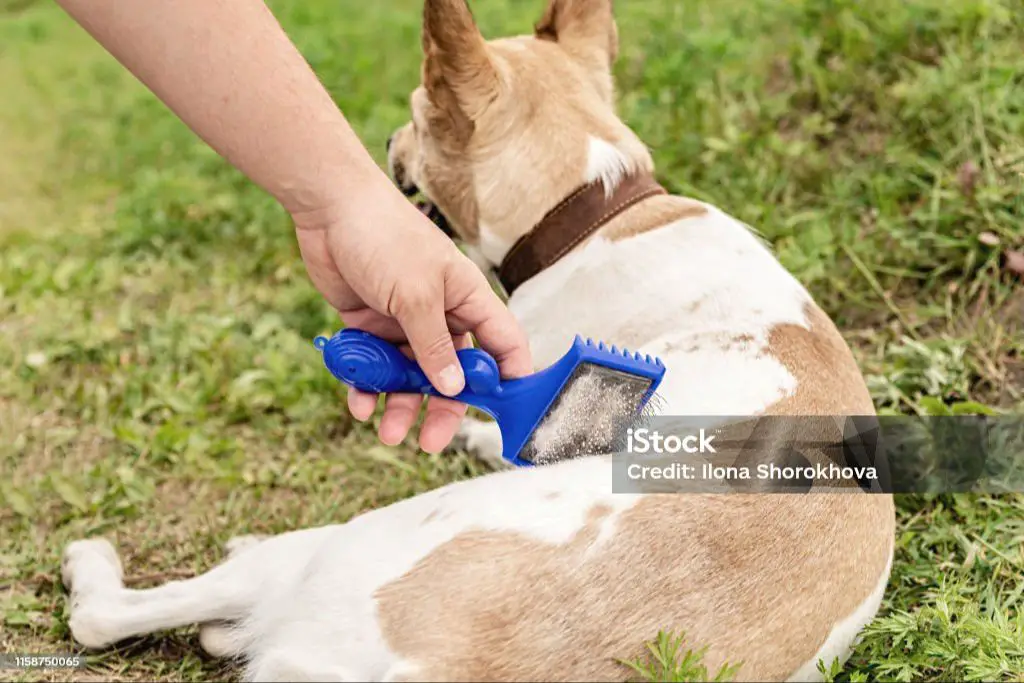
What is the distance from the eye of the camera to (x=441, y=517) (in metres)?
2.31

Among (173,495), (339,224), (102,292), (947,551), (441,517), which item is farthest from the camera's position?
(102,292)

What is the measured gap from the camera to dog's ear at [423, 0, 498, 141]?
109 inches

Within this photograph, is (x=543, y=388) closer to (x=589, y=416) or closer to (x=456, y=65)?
(x=589, y=416)

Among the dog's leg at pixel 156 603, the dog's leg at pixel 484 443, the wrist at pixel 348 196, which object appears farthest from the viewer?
the dog's leg at pixel 484 443

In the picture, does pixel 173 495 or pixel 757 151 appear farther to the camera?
pixel 757 151

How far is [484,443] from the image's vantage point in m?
3.63

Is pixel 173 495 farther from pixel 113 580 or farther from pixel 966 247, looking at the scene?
pixel 966 247

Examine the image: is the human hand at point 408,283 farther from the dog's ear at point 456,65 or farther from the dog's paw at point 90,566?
the dog's paw at point 90,566

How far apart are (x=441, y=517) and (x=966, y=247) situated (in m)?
2.66

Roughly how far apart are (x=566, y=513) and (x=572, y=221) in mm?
1150

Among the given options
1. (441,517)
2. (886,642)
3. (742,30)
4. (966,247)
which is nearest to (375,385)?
(441,517)

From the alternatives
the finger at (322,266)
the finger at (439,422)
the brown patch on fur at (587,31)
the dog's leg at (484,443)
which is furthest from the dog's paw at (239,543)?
the brown patch on fur at (587,31)

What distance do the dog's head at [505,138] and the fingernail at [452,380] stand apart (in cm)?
94

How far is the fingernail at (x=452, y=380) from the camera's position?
89.0 inches
